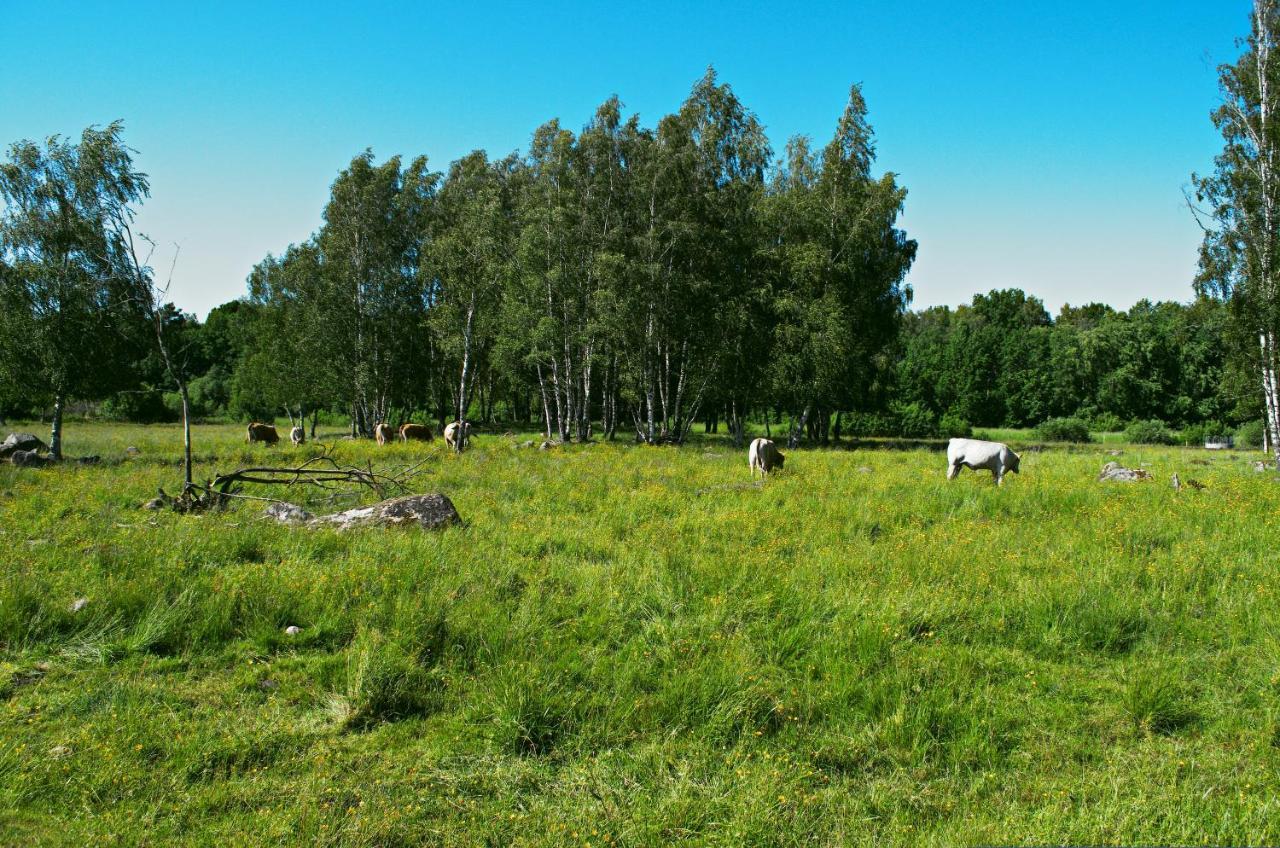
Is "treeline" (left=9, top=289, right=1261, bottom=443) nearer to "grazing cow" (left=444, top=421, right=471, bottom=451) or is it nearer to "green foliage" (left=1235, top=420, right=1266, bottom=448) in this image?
"green foliage" (left=1235, top=420, right=1266, bottom=448)

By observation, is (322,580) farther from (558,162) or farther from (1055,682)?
(558,162)

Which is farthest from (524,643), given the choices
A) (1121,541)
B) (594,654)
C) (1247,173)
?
(1247,173)

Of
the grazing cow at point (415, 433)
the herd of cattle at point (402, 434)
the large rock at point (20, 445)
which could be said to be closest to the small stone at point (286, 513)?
the herd of cattle at point (402, 434)

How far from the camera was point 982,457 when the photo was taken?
16094 millimetres

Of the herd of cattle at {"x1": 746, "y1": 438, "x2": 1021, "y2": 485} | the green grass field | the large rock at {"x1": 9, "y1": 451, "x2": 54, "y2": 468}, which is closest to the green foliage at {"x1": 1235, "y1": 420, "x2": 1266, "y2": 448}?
the herd of cattle at {"x1": 746, "y1": 438, "x2": 1021, "y2": 485}

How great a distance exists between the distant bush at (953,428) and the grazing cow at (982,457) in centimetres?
4673

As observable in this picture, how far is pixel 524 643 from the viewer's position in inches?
236

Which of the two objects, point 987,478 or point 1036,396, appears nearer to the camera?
point 987,478

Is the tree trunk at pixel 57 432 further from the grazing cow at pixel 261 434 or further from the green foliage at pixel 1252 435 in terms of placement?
the green foliage at pixel 1252 435

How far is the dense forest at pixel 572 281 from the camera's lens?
23.2 m

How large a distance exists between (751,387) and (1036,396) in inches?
2129

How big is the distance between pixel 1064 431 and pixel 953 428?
34.3 feet

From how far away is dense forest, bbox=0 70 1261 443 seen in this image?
2316cm

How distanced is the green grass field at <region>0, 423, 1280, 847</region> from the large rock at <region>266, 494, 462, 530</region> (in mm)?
492
